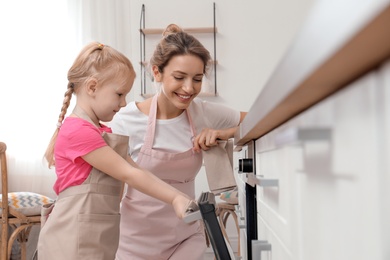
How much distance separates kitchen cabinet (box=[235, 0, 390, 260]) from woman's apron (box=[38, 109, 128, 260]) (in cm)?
87

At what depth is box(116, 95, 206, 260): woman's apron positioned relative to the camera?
173 cm

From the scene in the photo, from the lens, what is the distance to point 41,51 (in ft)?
13.0

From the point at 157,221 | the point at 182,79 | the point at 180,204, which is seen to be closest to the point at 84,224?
the point at 180,204

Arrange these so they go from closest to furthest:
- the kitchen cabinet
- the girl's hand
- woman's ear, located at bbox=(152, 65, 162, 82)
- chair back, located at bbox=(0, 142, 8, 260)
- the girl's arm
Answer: the kitchen cabinet < the girl's hand < the girl's arm < woman's ear, located at bbox=(152, 65, 162, 82) < chair back, located at bbox=(0, 142, 8, 260)

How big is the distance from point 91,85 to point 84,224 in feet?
1.32

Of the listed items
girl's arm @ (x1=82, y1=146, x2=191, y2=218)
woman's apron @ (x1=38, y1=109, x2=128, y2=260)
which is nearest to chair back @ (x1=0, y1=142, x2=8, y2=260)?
woman's apron @ (x1=38, y1=109, x2=128, y2=260)

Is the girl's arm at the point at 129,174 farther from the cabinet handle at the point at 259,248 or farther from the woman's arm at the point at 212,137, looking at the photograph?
the cabinet handle at the point at 259,248

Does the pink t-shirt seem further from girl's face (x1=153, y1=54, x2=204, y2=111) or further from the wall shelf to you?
the wall shelf

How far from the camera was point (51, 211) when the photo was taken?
1.48m

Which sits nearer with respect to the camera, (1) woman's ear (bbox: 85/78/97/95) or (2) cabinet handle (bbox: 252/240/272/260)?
(2) cabinet handle (bbox: 252/240/272/260)

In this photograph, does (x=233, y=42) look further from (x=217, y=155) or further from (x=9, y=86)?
(x=217, y=155)

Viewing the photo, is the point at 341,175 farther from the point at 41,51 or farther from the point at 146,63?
the point at 41,51

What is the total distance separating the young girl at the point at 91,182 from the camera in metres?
1.35

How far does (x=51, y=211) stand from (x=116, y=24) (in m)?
2.73
